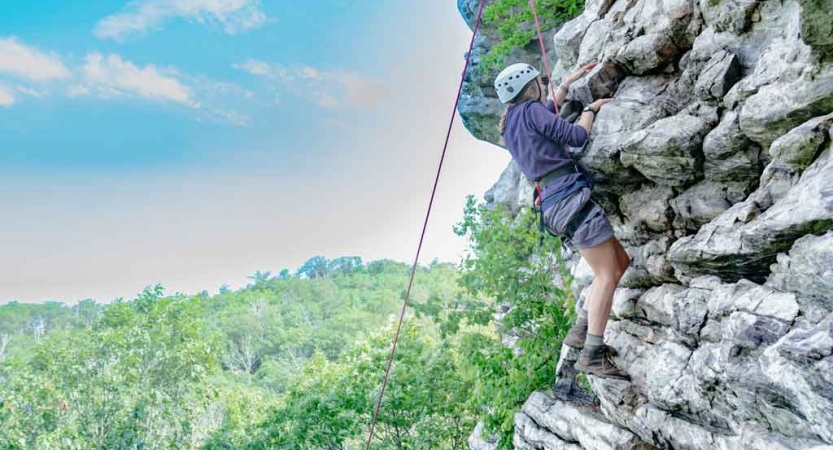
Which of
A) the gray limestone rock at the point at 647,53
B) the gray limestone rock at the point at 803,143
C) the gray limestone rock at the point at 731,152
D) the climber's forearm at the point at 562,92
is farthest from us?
the climber's forearm at the point at 562,92

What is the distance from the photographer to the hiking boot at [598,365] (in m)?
4.23

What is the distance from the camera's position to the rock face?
2.93 metres

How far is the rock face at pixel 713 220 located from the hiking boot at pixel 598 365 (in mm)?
153

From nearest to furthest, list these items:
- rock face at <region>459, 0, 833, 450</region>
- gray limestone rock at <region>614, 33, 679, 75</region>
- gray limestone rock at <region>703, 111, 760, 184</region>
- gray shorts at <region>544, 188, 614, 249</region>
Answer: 1. rock face at <region>459, 0, 833, 450</region>
2. gray limestone rock at <region>703, 111, 760, 184</region>
3. gray shorts at <region>544, 188, 614, 249</region>
4. gray limestone rock at <region>614, 33, 679, 75</region>

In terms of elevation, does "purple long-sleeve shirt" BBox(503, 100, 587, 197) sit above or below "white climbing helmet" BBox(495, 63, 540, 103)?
below

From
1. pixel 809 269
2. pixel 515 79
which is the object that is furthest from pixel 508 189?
pixel 809 269

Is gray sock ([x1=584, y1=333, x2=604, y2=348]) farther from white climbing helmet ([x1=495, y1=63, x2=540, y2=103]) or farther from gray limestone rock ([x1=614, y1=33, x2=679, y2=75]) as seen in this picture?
gray limestone rock ([x1=614, y1=33, x2=679, y2=75])

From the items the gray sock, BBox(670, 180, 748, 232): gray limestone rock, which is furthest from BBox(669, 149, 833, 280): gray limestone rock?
the gray sock

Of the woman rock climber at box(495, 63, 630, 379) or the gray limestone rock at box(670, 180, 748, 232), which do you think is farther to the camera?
the woman rock climber at box(495, 63, 630, 379)

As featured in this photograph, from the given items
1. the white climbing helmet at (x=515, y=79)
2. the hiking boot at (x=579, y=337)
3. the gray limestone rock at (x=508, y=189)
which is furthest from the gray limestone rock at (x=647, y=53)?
the gray limestone rock at (x=508, y=189)

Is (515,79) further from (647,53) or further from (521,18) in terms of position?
(521,18)

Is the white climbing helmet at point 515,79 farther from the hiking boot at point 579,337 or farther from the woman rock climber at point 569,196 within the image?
the hiking boot at point 579,337

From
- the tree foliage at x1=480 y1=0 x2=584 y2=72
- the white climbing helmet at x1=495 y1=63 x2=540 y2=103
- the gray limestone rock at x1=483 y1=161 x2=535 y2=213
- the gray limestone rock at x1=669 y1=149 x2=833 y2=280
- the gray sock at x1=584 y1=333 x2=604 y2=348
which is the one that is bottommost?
the gray sock at x1=584 y1=333 x2=604 y2=348

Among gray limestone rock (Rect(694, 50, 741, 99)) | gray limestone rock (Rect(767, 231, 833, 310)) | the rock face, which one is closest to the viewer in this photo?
gray limestone rock (Rect(767, 231, 833, 310))
